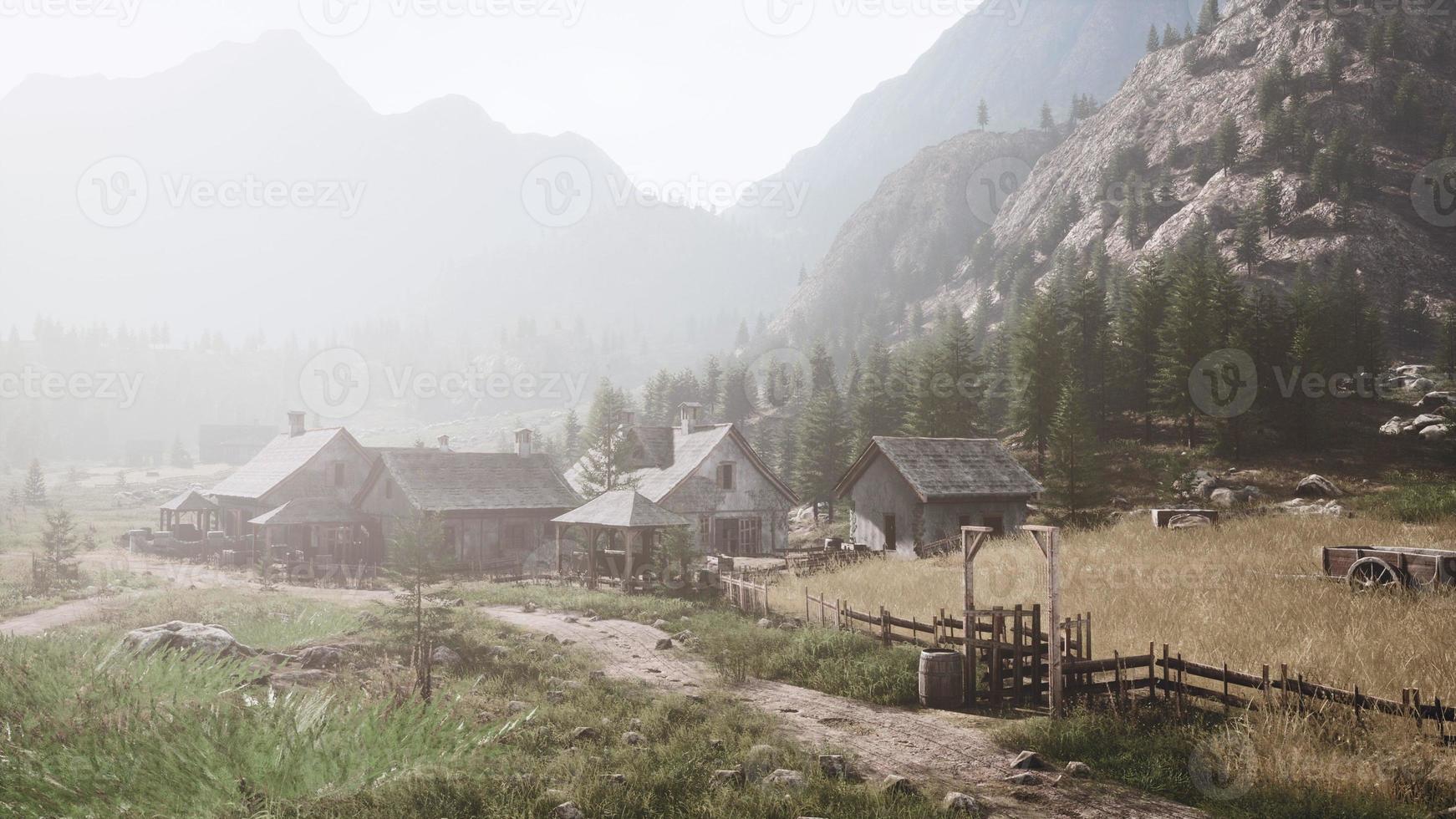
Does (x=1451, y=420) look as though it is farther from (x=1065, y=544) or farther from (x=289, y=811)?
(x=289, y=811)

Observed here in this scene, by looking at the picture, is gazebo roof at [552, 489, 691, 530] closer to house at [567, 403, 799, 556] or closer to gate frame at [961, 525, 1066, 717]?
house at [567, 403, 799, 556]

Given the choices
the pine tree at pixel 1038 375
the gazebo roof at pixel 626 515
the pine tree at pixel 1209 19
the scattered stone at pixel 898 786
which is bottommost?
the scattered stone at pixel 898 786

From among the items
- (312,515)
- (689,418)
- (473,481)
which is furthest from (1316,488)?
(312,515)

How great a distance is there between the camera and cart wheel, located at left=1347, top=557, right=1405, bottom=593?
16.6m

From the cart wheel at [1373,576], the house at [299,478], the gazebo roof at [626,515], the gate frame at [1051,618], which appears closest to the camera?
the gate frame at [1051,618]

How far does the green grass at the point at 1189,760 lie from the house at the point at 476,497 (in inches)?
1149

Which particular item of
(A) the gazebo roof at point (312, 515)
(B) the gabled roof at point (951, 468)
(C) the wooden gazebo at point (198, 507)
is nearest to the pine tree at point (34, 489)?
(C) the wooden gazebo at point (198, 507)

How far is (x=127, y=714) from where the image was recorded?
10094 millimetres

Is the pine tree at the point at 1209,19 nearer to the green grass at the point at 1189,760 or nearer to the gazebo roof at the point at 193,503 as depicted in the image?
the gazebo roof at the point at 193,503

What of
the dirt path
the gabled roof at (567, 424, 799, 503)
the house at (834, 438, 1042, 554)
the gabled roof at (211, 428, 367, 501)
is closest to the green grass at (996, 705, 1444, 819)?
the dirt path

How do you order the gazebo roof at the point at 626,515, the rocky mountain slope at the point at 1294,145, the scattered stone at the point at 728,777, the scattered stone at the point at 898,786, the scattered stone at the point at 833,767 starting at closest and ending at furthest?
1. the scattered stone at the point at 898,786
2. the scattered stone at the point at 728,777
3. the scattered stone at the point at 833,767
4. the gazebo roof at the point at 626,515
5. the rocky mountain slope at the point at 1294,145

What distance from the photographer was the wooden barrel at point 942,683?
13.2 m

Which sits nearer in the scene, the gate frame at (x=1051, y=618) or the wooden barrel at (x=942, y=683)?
the gate frame at (x=1051, y=618)

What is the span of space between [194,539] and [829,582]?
1448 inches
